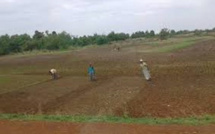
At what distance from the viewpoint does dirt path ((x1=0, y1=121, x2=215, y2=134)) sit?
32.6 ft

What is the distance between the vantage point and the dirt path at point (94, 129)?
9.93 meters

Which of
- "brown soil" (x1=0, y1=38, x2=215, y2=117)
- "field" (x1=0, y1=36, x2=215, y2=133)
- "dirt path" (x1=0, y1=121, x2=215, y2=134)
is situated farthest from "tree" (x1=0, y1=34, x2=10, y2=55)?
"dirt path" (x1=0, y1=121, x2=215, y2=134)

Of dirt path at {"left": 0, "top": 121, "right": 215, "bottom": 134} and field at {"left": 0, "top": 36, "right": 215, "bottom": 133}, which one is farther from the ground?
dirt path at {"left": 0, "top": 121, "right": 215, "bottom": 134}

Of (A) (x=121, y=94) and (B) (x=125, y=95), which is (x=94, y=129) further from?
(A) (x=121, y=94)

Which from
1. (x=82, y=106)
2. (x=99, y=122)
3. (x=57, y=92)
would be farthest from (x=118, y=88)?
(x=99, y=122)

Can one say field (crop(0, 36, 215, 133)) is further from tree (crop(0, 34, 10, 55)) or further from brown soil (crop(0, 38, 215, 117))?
tree (crop(0, 34, 10, 55))

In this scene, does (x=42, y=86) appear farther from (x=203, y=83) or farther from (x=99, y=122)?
(x=99, y=122)

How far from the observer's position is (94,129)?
10375 mm

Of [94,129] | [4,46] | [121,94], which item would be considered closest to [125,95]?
[121,94]

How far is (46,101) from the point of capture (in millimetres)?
18516

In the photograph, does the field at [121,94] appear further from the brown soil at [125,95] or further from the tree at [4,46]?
the tree at [4,46]

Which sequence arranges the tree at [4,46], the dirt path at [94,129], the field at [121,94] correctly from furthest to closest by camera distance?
the tree at [4,46] → the field at [121,94] → the dirt path at [94,129]

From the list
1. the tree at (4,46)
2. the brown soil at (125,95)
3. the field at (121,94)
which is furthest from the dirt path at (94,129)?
the tree at (4,46)

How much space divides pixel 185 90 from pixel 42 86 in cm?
925
